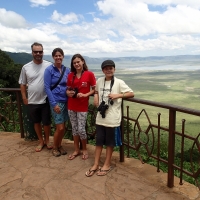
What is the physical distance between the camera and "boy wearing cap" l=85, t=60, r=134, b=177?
8.34 feet

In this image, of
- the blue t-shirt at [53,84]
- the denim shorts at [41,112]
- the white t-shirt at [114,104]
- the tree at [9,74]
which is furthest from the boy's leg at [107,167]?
the tree at [9,74]

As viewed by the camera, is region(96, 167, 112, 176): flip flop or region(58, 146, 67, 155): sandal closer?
region(96, 167, 112, 176): flip flop

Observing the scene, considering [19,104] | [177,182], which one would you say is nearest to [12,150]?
[19,104]

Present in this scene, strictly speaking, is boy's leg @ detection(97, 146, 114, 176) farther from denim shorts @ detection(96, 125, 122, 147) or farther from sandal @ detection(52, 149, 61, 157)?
sandal @ detection(52, 149, 61, 157)

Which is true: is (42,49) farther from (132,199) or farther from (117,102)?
(132,199)

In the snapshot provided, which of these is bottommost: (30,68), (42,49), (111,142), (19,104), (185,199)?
(185,199)

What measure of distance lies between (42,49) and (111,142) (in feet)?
4.98

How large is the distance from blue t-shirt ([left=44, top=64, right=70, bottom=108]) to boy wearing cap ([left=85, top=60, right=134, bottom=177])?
0.47m

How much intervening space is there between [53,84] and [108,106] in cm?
81

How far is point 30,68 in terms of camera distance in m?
3.07

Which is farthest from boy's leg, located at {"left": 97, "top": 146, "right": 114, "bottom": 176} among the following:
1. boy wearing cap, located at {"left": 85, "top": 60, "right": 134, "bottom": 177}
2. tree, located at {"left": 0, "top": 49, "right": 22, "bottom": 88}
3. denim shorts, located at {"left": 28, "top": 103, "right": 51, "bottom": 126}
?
tree, located at {"left": 0, "top": 49, "right": 22, "bottom": 88}

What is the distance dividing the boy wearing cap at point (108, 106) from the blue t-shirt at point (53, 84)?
1.55 ft

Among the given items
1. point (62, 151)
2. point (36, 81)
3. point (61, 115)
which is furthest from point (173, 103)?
point (36, 81)

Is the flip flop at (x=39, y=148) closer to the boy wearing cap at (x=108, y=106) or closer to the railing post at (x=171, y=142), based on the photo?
the boy wearing cap at (x=108, y=106)
